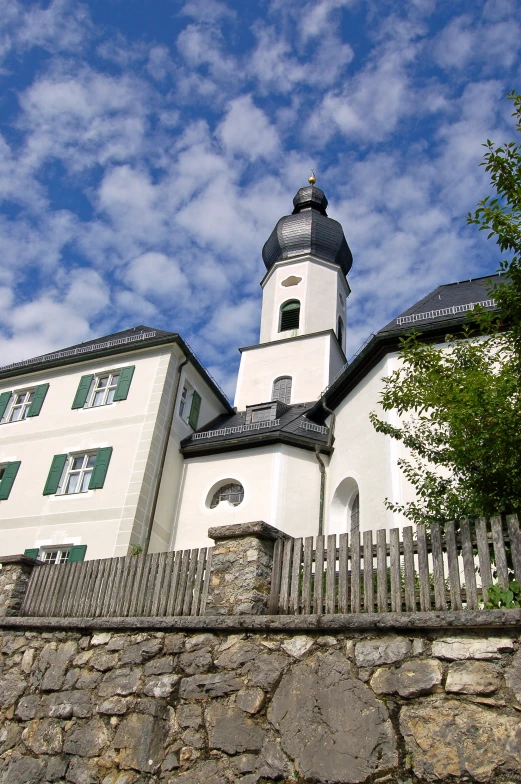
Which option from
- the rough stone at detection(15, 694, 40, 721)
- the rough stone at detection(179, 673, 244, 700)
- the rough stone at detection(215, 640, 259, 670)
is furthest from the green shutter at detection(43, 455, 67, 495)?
the rough stone at detection(215, 640, 259, 670)

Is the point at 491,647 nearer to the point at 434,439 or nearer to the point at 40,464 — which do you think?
the point at 434,439

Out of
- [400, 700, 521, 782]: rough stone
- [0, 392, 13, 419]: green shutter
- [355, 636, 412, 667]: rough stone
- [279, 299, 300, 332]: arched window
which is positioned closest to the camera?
[400, 700, 521, 782]: rough stone

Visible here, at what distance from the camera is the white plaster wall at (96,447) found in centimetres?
1655

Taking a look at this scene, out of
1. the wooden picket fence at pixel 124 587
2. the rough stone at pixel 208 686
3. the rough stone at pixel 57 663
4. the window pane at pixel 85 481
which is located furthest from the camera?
the window pane at pixel 85 481

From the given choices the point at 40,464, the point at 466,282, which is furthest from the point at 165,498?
the point at 466,282

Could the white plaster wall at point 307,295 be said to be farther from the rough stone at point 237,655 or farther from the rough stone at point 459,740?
the rough stone at point 459,740

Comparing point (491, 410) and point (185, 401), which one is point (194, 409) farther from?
point (491, 410)

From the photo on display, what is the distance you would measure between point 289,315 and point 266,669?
2288 cm

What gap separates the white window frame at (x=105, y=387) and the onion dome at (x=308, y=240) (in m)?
12.4

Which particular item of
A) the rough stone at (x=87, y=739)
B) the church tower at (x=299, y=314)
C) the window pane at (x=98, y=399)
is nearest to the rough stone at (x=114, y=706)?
the rough stone at (x=87, y=739)

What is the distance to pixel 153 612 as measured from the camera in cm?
741

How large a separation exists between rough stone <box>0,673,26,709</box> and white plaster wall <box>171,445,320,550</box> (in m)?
8.66

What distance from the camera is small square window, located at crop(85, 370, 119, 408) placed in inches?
763

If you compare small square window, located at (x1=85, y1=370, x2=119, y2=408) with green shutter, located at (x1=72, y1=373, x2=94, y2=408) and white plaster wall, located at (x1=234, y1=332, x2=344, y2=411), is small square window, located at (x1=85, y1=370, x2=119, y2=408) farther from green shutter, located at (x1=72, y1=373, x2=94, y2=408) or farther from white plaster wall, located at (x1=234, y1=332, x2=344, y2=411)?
white plaster wall, located at (x1=234, y1=332, x2=344, y2=411)
